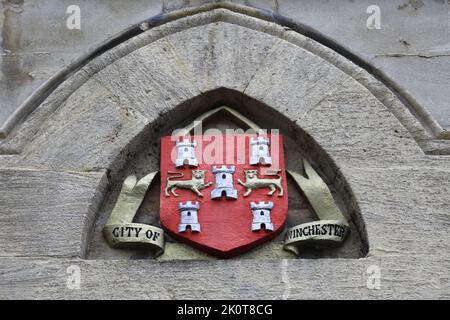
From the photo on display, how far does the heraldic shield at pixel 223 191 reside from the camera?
6.07 m

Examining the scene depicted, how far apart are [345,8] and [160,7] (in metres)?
1.04

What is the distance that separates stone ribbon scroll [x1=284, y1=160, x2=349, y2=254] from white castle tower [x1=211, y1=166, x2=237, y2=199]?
34 cm

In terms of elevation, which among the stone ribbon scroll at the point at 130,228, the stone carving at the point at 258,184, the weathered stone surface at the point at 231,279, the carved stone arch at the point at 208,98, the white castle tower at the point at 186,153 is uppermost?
the carved stone arch at the point at 208,98

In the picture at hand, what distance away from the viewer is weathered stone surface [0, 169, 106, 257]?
600 cm

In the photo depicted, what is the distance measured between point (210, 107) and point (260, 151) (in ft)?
1.34

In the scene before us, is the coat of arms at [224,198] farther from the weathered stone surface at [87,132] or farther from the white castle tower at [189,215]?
the weathered stone surface at [87,132]

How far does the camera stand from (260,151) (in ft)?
20.8

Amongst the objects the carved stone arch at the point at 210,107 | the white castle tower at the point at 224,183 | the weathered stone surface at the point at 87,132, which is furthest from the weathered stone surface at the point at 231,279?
the weathered stone surface at the point at 87,132

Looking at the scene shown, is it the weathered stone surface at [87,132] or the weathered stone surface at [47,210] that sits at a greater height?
the weathered stone surface at [87,132]

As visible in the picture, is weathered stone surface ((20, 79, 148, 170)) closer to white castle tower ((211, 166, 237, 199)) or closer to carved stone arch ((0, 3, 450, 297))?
carved stone arch ((0, 3, 450, 297))

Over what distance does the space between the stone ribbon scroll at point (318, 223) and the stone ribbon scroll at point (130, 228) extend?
67 centimetres

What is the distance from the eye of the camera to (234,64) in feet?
21.4
